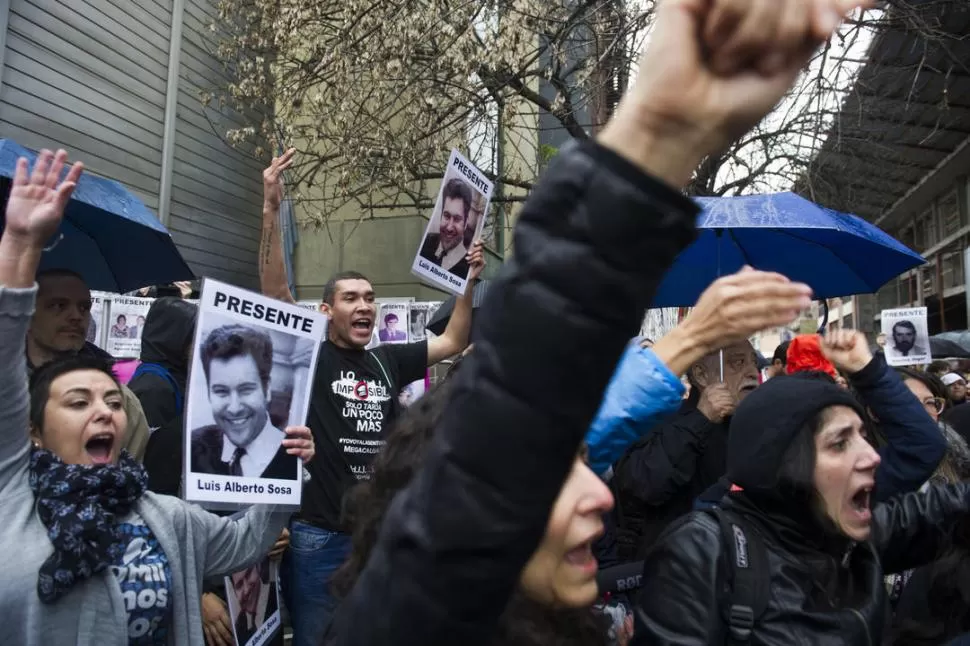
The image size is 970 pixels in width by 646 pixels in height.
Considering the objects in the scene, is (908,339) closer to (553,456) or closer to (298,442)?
(298,442)

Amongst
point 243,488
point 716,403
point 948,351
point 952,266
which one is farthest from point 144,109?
point 952,266

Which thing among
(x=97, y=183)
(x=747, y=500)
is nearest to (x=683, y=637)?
(x=747, y=500)

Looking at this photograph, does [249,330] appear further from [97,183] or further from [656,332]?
[656,332]

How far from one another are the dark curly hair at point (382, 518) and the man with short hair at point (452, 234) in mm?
2364

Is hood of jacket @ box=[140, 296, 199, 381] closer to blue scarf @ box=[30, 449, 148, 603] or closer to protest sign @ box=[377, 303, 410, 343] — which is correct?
blue scarf @ box=[30, 449, 148, 603]

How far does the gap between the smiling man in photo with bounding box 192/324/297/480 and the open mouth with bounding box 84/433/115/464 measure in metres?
0.36

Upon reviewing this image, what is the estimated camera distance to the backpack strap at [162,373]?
3334 millimetres

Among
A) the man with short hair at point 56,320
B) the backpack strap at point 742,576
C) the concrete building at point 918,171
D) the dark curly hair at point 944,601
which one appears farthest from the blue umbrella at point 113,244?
the concrete building at point 918,171

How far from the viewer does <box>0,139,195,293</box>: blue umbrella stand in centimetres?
334

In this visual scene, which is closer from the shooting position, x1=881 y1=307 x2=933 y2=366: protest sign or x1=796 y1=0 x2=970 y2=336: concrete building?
x1=881 y1=307 x2=933 y2=366: protest sign

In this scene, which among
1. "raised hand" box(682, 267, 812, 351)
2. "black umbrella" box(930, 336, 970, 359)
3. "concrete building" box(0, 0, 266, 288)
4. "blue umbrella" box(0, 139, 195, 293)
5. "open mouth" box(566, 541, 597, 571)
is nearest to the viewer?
"raised hand" box(682, 267, 812, 351)

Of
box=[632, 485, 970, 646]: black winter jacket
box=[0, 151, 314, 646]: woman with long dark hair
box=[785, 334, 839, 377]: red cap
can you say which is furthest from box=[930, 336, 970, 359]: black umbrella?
box=[0, 151, 314, 646]: woman with long dark hair

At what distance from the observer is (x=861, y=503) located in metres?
2.06

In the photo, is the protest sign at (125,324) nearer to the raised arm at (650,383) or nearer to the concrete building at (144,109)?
the concrete building at (144,109)
